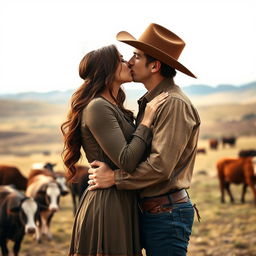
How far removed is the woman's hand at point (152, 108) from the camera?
8.88ft

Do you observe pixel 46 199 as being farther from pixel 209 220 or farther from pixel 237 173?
pixel 237 173

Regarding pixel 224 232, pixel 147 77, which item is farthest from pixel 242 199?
pixel 147 77

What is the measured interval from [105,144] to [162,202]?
390 millimetres

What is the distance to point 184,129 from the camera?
2.69 meters

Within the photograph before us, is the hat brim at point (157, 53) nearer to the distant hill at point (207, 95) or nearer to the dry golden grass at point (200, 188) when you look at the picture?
the dry golden grass at point (200, 188)

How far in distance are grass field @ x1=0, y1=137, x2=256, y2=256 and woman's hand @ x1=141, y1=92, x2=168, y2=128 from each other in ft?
18.5

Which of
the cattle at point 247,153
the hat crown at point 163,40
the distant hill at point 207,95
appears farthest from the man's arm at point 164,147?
the distant hill at point 207,95

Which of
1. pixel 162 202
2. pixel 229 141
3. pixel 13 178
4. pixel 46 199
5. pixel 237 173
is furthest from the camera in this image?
pixel 229 141

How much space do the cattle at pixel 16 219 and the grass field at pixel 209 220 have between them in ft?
4.43

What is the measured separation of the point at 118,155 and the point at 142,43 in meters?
0.58

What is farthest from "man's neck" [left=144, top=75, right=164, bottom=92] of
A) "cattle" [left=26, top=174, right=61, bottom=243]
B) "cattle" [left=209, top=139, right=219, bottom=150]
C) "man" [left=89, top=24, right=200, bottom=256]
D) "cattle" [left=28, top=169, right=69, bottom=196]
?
"cattle" [left=209, top=139, right=219, bottom=150]

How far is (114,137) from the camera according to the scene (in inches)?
104

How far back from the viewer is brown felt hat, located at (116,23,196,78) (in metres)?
2.84

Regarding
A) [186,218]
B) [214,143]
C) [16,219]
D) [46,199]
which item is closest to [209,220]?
[46,199]
